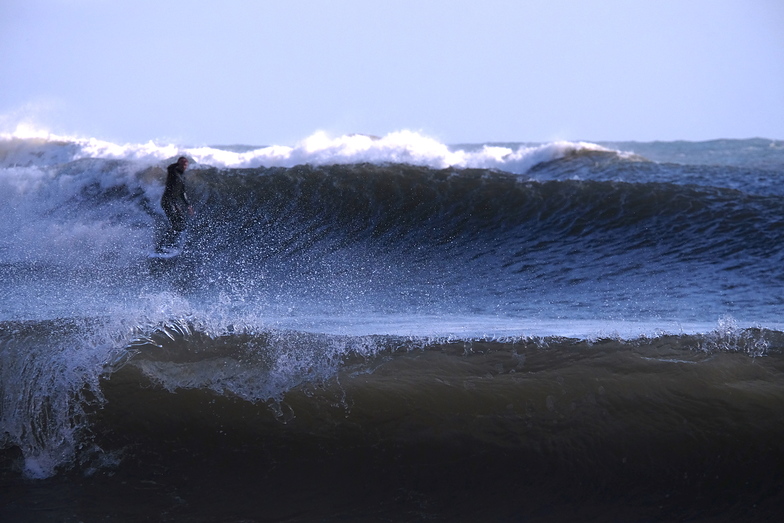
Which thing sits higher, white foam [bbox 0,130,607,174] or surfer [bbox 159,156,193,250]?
white foam [bbox 0,130,607,174]

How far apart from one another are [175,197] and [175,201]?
8cm

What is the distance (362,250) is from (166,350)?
5.56 m

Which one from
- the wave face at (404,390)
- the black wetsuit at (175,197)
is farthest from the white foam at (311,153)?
the wave face at (404,390)

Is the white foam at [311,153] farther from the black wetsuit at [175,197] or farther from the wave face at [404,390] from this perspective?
the wave face at [404,390]

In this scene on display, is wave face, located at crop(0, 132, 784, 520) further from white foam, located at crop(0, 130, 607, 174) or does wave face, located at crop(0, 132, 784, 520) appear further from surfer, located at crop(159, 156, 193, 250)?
white foam, located at crop(0, 130, 607, 174)

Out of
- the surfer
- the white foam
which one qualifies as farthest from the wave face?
the white foam

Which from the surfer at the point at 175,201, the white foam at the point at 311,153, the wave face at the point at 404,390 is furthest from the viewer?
the white foam at the point at 311,153

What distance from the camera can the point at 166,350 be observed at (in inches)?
179

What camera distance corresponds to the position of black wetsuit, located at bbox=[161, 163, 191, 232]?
32.6 ft

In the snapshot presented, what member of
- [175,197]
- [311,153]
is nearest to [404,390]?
[175,197]

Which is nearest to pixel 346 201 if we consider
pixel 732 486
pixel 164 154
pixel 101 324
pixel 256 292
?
pixel 256 292

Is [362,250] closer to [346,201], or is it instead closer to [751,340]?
[346,201]

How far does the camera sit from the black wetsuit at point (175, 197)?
32.6 ft

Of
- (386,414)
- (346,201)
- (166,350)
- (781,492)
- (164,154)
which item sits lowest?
(781,492)
